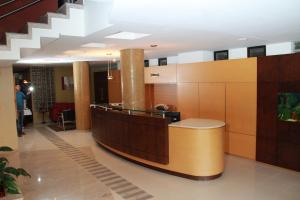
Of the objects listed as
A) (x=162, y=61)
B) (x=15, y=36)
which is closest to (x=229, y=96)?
(x=162, y=61)

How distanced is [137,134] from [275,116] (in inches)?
115

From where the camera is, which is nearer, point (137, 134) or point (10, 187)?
point (10, 187)

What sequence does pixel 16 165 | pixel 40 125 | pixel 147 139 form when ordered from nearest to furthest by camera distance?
pixel 147 139, pixel 16 165, pixel 40 125

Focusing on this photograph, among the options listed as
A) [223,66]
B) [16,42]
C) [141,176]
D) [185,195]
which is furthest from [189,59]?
[16,42]

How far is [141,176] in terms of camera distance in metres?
5.07

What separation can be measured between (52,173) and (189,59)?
484 cm

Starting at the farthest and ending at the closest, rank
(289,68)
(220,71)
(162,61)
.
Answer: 1. (162,61)
2. (220,71)
3. (289,68)

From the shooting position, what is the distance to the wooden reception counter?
474cm

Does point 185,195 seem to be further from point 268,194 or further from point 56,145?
point 56,145

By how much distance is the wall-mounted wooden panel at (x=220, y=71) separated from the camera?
5.82m

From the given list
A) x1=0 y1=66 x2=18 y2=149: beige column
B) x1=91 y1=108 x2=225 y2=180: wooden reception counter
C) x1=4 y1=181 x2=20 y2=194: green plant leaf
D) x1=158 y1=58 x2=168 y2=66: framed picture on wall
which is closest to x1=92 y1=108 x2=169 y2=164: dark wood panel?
x1=91 y1=108 x2=225 y2=180: wooden reception counter

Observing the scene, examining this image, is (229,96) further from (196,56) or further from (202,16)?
(202,16)

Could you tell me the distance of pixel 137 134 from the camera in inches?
220

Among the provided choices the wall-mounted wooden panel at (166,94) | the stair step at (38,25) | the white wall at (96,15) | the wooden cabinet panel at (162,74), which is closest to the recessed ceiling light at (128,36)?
the white wall at (96,15)
